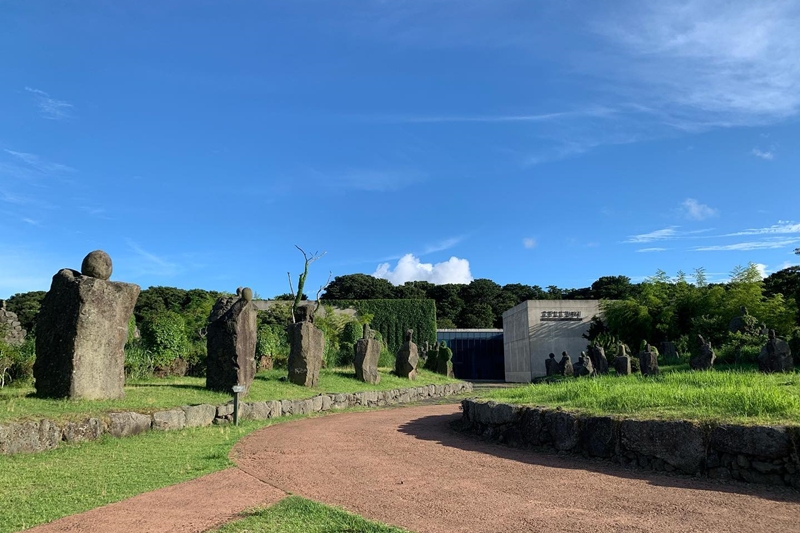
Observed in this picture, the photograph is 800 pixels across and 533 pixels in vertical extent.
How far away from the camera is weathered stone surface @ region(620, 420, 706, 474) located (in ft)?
21.4

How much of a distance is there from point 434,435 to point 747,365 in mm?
10968

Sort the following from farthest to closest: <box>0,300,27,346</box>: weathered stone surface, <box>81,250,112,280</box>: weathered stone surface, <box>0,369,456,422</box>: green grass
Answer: <box>0,300,27,346</box>: weathered stone surface → <box>81,250,112,280</box>: weathered stone surface → <box>0,369,456,422</box>: green grass

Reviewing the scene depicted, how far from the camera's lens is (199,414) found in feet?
A: 34.7

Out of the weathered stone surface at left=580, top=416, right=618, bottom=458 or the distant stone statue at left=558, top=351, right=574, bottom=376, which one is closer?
the weathered stone surface at left=580, top=416, right=618, bottom=458

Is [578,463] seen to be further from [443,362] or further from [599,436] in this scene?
[443,362]

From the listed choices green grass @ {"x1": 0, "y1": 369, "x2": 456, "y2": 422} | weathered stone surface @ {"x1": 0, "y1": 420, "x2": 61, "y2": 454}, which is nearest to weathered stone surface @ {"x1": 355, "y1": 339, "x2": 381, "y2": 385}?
green grass @ {"x1": 0, "y1": 369, "x2": 456, "y2": 422}

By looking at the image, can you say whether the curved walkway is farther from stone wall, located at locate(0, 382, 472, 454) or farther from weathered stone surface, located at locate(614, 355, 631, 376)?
weathered stone surface, located at locate(614, 355, 631, 376)

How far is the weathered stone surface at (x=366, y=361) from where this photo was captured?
19.2 meters

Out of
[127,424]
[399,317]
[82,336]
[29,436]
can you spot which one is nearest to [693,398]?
[127,424]

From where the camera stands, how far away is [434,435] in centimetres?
1021

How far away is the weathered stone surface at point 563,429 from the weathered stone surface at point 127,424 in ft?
21.0

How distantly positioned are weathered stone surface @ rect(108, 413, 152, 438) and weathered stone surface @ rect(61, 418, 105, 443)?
0.20 metres

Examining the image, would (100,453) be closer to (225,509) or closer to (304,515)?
(225,509)

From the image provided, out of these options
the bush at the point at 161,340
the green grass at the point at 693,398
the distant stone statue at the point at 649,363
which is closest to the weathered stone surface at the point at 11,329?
the bush at the point at 161,340
